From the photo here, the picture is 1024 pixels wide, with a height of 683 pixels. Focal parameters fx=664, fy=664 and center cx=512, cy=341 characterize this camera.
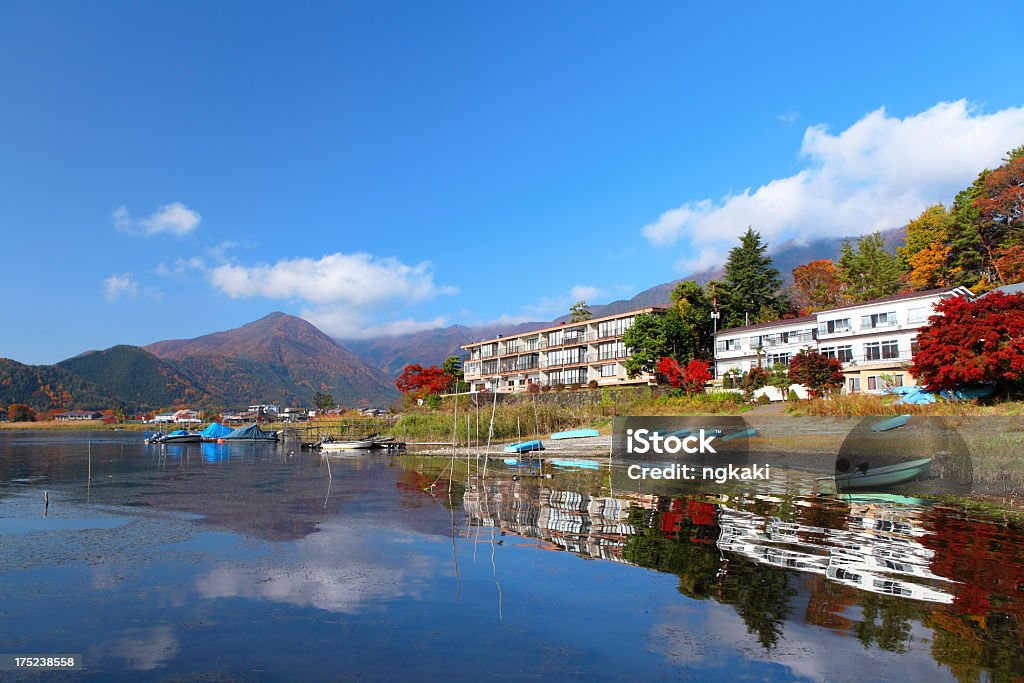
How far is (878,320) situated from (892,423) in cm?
2944

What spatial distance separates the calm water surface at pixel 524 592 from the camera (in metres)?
8.19


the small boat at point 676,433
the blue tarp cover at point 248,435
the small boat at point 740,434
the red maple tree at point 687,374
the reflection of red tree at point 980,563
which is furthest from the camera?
the blue tarp cover at point 248,435

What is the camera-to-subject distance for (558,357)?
95.3m

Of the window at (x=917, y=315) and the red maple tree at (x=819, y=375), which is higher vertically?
the window at (x=917, y=315)

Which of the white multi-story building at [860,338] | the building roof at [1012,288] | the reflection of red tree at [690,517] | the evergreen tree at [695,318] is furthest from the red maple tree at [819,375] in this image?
the reflection of red tree at [690,517]

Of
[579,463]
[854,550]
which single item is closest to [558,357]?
[579,463]

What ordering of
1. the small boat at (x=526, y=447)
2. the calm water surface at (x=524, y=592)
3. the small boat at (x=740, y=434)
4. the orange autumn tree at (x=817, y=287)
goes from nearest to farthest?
the calm water surface at (x=524, y=592)
the small boat at (x=526, y=447)
the small boat at (x=740, y=434)
the orange autumn tree at (x=817, y=287)

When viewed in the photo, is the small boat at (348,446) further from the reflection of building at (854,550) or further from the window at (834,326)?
the window at (834,326)

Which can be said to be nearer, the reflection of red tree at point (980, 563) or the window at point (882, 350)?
the reflection of red tree at point (980, 563)

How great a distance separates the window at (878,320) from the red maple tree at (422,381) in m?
53.3

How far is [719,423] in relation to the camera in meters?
43.9

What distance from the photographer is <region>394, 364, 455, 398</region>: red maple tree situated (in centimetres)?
9200

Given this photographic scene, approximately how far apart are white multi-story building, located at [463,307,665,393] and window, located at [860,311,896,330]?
21.3 m

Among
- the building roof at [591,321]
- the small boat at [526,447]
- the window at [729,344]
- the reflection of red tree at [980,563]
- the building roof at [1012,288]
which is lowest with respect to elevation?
the reflection of red tree at [980,563]
